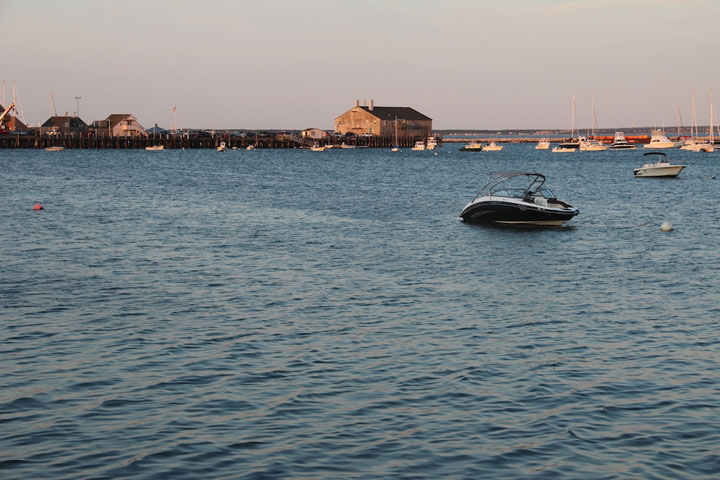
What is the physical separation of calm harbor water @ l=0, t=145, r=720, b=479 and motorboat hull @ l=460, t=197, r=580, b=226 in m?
2.65

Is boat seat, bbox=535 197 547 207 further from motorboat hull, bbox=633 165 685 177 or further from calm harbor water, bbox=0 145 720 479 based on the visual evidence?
motorboat hull, bbox=633 165 685 177

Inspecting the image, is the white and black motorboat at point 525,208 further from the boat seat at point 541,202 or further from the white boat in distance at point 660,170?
the white boat in distance at point 660,170

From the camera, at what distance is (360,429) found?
14.7m

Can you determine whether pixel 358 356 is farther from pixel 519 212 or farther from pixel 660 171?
pixel 660 171

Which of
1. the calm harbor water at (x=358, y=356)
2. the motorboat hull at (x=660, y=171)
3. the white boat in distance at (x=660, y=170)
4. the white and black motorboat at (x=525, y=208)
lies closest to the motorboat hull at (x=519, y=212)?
the white and black motorboat at (x=525, y=208)

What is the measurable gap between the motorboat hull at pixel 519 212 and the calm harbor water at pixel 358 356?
265cm

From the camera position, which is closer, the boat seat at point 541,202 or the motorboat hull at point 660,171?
the boat seat at point 541,202

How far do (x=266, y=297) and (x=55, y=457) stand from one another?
44.1 feet

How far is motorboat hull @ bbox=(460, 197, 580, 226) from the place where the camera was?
45844 millimetres

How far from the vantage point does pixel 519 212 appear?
46219 mm

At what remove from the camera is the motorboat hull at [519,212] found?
150ft

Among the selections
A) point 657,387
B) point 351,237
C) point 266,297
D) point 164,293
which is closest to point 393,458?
point 657,387

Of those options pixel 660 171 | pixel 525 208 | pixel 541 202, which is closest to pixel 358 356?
pixel 525 208

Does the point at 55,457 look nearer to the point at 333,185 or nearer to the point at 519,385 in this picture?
the point at 519,385
